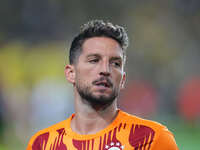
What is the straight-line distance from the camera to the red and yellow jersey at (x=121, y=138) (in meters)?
2.27

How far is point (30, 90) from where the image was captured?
982 cm

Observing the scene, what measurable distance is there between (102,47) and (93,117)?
513 millimetres

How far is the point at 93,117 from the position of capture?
2.46 meters

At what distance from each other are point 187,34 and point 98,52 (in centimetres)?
956

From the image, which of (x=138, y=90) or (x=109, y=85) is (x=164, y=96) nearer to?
(x=138, y=90)

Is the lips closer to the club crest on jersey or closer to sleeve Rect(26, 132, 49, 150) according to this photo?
the club crest on jersey

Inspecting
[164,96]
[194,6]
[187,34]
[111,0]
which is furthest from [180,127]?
[111,0]

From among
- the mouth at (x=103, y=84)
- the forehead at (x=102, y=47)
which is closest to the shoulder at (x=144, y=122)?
the mouth at (x=103, y=84)

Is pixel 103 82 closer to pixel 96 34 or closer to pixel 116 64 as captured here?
pixel 116 64

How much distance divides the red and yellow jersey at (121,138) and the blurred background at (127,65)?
20.9 ft

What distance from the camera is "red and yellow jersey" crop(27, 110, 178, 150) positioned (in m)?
2.27

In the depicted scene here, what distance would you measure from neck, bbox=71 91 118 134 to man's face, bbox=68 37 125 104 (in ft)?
0.30

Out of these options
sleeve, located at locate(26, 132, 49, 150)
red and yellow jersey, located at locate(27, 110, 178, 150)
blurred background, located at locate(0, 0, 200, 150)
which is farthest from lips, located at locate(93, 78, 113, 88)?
blurred background, located at locate(0, 0, 200, 150)

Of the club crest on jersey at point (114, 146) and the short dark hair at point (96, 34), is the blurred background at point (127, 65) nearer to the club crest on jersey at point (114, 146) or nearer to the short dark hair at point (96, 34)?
the short dark hair at point (96, 34)
